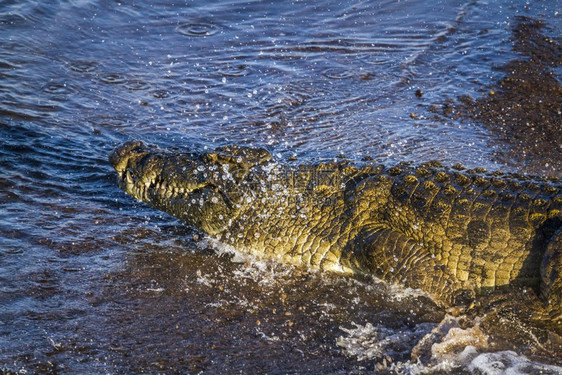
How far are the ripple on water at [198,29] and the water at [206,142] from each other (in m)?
0.05

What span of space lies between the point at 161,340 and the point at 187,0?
8.03 m

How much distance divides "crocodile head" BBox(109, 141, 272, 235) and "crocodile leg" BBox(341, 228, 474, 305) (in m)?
1.09

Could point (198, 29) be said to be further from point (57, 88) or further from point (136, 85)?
point (57, 88)

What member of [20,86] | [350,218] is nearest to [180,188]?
[350,218]

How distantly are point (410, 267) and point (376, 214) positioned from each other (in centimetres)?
46

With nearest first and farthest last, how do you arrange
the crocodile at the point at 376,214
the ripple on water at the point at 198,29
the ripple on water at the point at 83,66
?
the crocodile at the point at 376,214
the ripple on water at the point at 83,66
the ripple on water at the point at 198,29

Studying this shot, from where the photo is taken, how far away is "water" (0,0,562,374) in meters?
4.07

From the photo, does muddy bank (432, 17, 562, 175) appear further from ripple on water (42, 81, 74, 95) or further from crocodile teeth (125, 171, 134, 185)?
ripple on water (42, 81, 74, 95)

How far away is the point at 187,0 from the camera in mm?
11039

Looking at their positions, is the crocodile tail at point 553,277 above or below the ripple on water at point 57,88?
below

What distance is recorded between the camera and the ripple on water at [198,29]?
32.3ft

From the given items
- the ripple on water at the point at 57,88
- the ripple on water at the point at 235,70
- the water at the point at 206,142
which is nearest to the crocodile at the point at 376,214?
the water at the point at 206,142

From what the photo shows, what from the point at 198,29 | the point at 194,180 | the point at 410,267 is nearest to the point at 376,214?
the point at 410,267

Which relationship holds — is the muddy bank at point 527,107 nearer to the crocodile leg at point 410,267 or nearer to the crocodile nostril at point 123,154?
the crocodile leg at point 410,267
